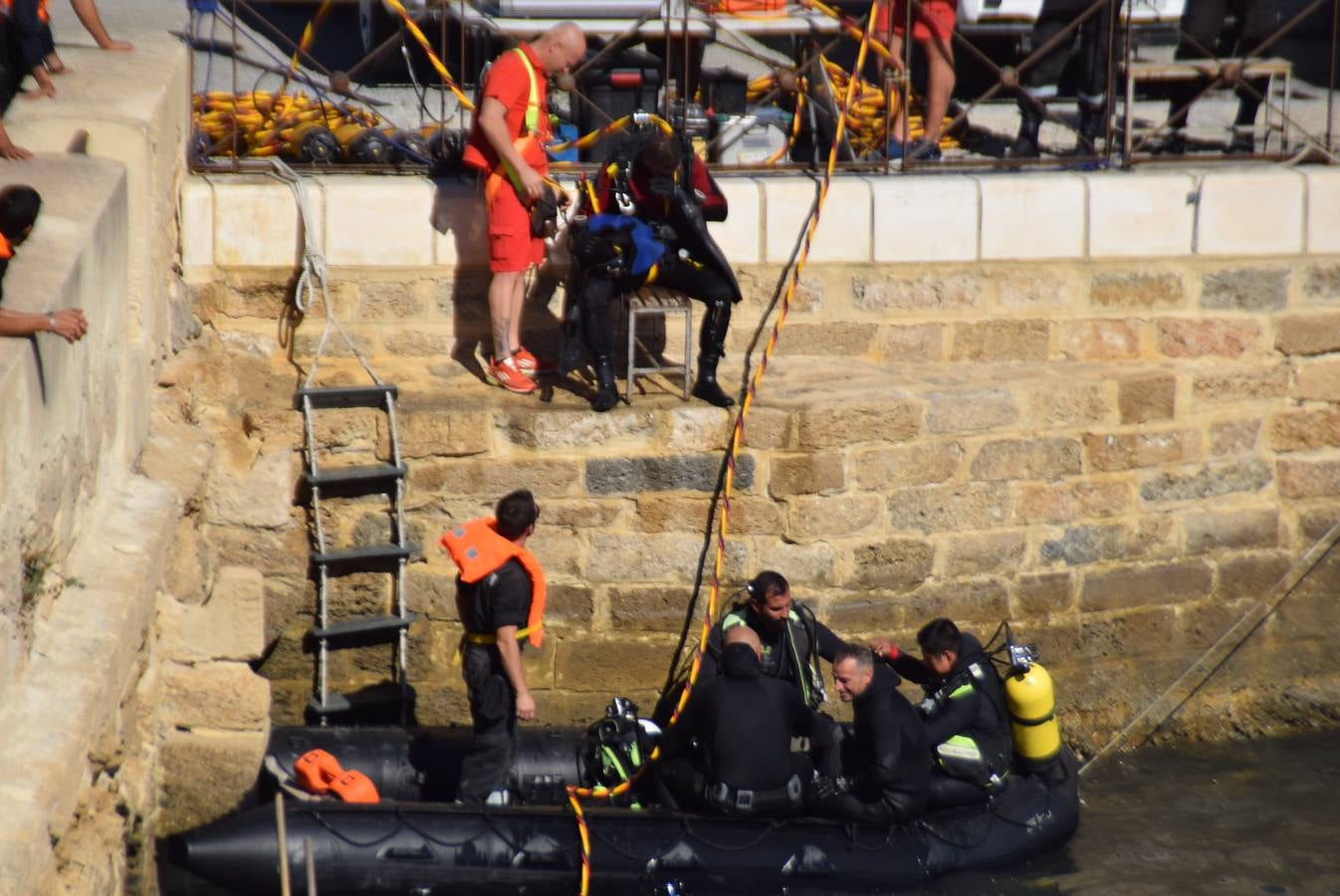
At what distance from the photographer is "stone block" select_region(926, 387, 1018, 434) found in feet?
25.0

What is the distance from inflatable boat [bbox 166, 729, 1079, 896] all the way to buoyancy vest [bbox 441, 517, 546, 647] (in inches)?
25.8

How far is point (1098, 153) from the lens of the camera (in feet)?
29.5

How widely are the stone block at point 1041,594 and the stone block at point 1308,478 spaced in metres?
1.32

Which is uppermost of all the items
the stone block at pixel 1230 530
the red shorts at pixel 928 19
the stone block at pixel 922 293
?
the red shorts at pixel 928 19

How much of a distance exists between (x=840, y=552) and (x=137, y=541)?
332cm

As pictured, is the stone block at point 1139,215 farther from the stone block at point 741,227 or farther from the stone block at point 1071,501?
the stone block at point 741,227

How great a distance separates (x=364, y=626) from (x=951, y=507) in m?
2.70

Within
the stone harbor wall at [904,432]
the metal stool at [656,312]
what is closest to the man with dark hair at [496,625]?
the stone harbor wall at [904,432]

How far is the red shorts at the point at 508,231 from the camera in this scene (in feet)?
24.6

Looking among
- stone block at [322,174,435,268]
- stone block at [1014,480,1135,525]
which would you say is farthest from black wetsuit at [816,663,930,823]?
stone block at [322,174,435,268]

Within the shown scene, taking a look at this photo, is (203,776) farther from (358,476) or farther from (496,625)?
(358,476)

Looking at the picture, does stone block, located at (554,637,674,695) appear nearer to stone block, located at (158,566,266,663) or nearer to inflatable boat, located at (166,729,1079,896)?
inflatable boat, located at (166,729,1079,896)

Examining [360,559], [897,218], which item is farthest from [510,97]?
[360,559]

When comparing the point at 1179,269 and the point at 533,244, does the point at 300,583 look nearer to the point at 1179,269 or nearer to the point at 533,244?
the point at 533,244
